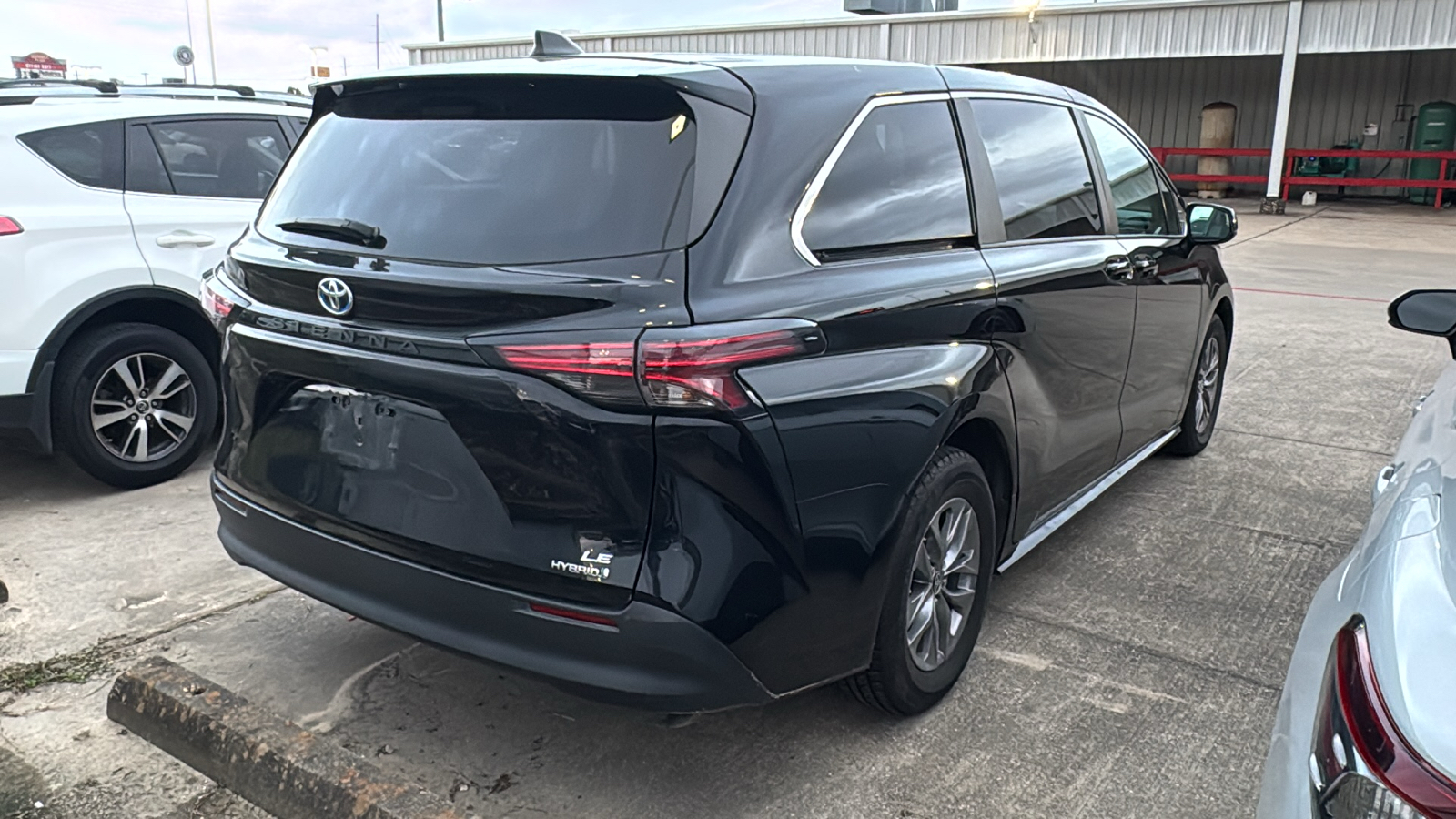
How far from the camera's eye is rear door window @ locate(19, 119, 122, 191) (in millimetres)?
4562

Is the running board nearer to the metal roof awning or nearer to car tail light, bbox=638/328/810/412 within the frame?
car tail light, bbox=638/328/810/412

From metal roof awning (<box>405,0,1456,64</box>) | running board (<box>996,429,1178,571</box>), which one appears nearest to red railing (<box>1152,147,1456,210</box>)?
metal roof awning (<box>405,0,1456,64</box>)

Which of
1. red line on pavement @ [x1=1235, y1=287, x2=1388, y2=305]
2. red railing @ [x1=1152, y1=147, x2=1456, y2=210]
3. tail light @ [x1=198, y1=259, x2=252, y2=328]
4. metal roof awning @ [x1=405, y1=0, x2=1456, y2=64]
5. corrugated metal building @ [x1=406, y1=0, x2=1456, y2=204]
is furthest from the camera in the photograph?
red railing @ [x1=1152, y1=147, x2=1456, y2=210]

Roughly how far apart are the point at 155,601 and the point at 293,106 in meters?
3.05

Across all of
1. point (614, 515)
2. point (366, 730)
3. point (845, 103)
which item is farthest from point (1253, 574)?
point (366, 730)

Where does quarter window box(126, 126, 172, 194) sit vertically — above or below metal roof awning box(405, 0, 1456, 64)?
below

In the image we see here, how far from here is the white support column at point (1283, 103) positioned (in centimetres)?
2011

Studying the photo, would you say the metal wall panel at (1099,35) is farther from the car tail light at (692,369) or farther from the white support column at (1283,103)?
the car tail light at (692,369)

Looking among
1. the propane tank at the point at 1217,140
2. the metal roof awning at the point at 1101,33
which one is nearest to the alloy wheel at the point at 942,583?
the metal roof awning at the point at 1101,33

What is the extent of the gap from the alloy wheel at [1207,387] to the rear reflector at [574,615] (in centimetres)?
370

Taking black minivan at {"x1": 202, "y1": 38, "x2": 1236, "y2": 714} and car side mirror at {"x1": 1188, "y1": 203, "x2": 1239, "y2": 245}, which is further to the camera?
car side mirror at {"x1": 1188, "y1": 203, "x2": 1239, "y2": 245}

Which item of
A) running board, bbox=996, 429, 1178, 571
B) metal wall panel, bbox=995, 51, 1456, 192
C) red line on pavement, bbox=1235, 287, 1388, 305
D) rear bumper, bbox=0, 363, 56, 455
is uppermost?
metal wall panel, bbox=995, 51, 1456, 192

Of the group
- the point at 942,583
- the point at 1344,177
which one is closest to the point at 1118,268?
the point at 942,583

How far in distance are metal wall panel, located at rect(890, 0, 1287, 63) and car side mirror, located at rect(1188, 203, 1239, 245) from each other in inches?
740
